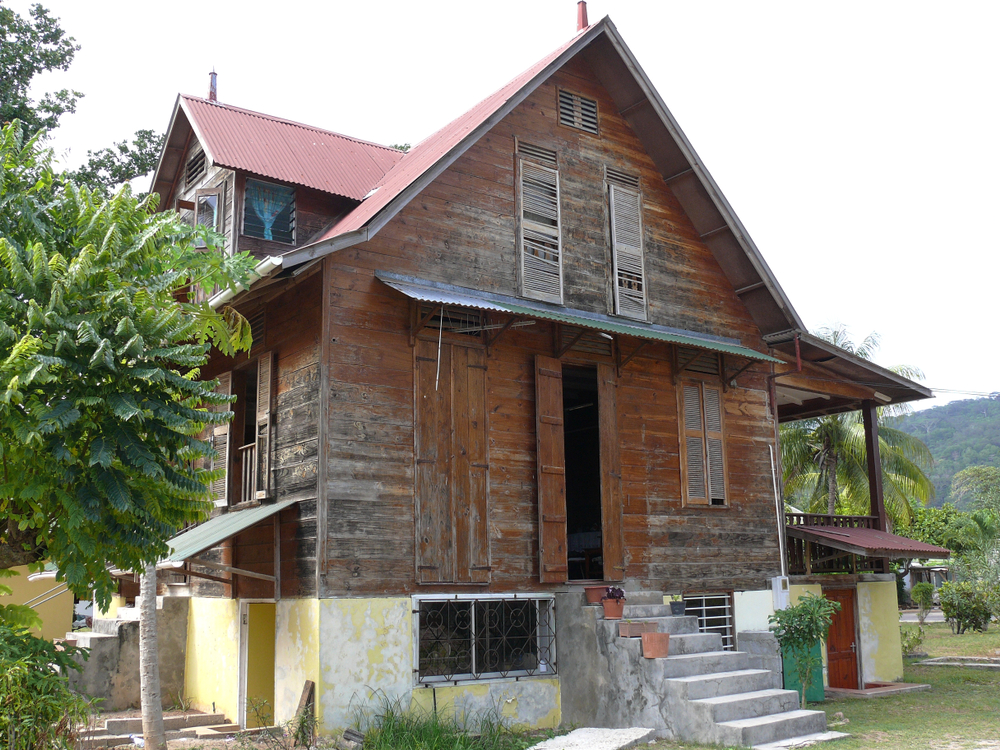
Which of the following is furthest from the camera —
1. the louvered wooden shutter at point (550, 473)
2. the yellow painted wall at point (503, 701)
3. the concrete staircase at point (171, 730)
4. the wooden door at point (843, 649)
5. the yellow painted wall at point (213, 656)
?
the wooden door at point (843, 649)

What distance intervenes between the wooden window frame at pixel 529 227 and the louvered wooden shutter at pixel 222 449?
165 inches

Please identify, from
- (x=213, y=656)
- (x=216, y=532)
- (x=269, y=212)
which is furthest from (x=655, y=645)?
(x=269, y=212)

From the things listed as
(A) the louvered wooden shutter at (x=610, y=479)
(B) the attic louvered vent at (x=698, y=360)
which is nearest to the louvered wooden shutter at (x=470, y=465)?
(A) the louvered wooden shutter at (x=610, y=479)

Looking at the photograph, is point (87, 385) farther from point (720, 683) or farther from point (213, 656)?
point (720, 683)

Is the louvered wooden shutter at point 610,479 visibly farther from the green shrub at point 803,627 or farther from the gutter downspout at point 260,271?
the gutter downspout at point 260,271

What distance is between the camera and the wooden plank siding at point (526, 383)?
10.1 metres

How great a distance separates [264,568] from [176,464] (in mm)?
3263

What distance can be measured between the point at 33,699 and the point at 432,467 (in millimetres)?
4834

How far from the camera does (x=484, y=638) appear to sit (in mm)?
10930

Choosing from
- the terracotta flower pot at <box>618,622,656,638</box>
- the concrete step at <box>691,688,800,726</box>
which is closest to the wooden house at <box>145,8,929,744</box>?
the terracotta flower pot at <box>618,622,656,638</box>

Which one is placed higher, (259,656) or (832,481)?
(832,481)

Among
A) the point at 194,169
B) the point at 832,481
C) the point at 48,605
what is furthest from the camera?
the point at 832,481

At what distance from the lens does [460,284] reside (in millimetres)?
11344

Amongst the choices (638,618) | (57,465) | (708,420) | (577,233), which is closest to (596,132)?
(577,233)
